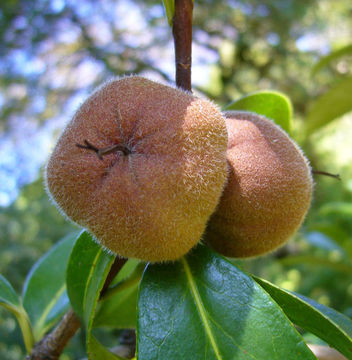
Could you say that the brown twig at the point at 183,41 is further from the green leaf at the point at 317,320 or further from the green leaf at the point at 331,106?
the green leaf at the point at 331,106

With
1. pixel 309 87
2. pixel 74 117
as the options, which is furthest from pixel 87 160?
pixel 309 87

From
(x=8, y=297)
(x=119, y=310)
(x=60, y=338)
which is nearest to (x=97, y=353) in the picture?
(x=60, y=338)

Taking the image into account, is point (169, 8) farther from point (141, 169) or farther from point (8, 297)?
point (8, 297)

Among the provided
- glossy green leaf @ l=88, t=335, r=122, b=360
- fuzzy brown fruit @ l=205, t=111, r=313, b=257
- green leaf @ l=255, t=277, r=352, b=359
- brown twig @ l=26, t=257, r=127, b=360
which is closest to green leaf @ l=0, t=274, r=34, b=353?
brown twig @ l=26, t=257, r=127, b=360

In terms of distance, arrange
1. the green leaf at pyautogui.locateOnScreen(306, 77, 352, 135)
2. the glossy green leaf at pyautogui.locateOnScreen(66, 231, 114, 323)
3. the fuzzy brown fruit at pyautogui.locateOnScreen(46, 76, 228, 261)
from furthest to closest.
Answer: the green leaf at pyautogui.locateOnScreen(306, 77, 352, 135), the glossy green leaf at pyautogui.locateOnScreen(66, 231, 114, 323), the fuzzy brown fruit at pyautogui.locateOnScreen(46, 76, 228, 261)

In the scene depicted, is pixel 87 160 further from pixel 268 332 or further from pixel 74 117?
pixel 268 332

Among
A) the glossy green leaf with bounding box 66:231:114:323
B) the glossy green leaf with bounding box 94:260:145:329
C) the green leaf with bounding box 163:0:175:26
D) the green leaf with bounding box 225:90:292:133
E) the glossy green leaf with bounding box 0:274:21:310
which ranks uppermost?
the green leaf with bounding box 163:0:175:26

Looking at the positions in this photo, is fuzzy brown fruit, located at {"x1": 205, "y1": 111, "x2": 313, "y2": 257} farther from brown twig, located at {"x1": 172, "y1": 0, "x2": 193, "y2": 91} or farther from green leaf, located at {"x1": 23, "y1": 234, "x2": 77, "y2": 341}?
green leaf, located at {"x1": 23, "y1": 234, "x2": 77, "y2": 341}
